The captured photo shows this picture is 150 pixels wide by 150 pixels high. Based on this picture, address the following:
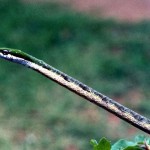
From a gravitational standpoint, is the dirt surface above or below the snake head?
above

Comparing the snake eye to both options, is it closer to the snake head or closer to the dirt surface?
the snake head

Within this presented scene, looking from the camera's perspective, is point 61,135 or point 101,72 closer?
point 61,135

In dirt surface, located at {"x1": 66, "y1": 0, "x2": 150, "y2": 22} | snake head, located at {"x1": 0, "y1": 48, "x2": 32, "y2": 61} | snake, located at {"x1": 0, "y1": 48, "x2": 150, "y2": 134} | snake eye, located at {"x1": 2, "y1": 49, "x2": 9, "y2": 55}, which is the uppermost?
dirt surface, located at {"x1": 66, "y1": 0, "x2": 150, "y2": 22}

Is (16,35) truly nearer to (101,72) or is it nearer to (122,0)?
(101,72)

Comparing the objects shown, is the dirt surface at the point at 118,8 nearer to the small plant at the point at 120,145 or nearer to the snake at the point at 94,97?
the small plant at the point at 120,145

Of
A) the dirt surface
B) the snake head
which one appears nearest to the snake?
the snake head

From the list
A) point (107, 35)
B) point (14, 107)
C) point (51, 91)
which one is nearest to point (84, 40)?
point (107, 35)

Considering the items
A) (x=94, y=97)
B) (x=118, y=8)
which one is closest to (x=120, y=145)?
(x=94, y=97)

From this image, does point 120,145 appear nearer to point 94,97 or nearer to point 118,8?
point 94,97
